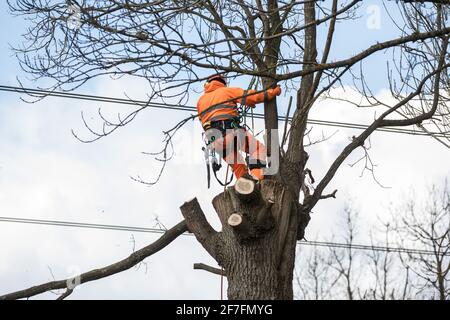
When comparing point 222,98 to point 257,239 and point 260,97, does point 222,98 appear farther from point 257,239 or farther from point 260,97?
point 257,239

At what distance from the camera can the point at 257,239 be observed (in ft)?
23.9

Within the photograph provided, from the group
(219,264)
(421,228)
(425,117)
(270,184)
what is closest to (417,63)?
(425,117)

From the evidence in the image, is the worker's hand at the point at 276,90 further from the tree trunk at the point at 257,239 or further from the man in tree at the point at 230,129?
the tree trunk at the point at 257,239

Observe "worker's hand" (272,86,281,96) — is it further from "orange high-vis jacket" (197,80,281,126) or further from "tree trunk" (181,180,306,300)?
"tree trunk" (181,180,306,300)

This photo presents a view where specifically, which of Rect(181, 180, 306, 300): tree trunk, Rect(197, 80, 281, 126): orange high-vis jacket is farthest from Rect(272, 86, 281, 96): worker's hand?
Rect(181, 180, 306, 300): tree trunk

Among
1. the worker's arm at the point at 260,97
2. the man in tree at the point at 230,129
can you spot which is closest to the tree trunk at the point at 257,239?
the man in tree at the point at 230,129

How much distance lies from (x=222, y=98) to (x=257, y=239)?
1.63 m

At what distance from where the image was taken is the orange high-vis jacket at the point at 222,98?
8047 millimetres

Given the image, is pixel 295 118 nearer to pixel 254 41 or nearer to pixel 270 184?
pixel 270 184

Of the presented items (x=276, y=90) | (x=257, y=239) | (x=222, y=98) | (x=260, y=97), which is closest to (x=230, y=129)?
(x=222, y=98)

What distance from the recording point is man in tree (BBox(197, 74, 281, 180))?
26.5 feet

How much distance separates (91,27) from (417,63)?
136 inches

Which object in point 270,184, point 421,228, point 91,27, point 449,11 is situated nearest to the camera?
point 91,27
